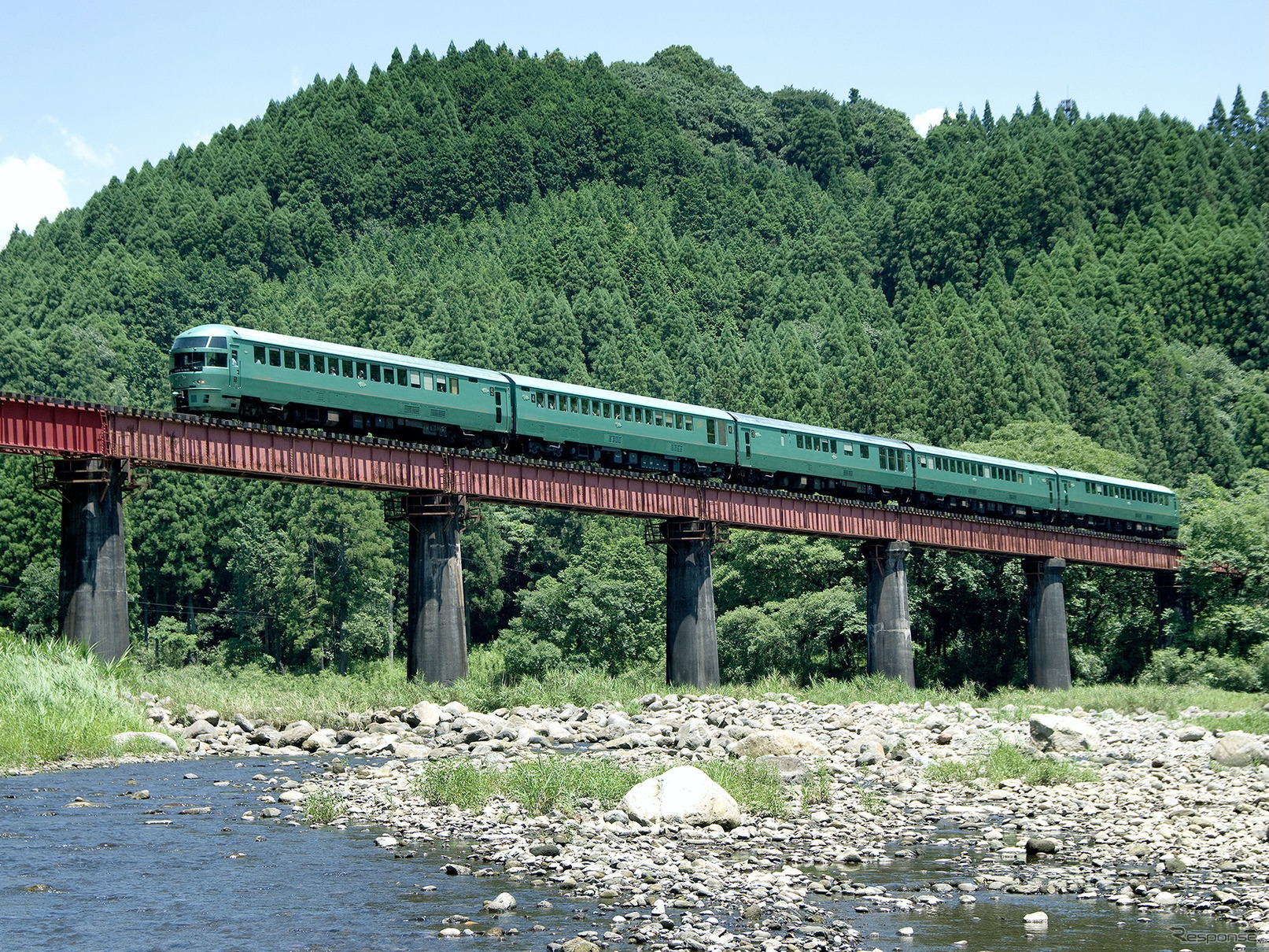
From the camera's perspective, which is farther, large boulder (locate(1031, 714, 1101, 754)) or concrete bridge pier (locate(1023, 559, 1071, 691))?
concrete bridge pier (locate(1023, 559, 1071, 691))

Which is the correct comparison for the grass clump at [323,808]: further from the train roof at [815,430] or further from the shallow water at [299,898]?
the train roof at [815,430]

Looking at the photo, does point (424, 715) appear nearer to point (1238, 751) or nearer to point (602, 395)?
point (602, 395)

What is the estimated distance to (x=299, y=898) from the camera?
21656 millimetres

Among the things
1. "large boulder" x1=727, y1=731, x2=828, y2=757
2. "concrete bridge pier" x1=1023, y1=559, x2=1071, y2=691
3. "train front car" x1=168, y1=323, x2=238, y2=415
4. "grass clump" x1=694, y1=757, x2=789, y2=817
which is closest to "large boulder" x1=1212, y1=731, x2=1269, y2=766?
"large boulder" x1=727, y1=731, x2=828, y2=757

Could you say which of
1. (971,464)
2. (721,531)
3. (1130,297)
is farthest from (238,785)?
(1130,297)

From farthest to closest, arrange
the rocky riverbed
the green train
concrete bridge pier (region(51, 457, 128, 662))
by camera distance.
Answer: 1. the green train
2. concrete bridge pier (region(51, 457, 128, 662))
3. the rocky riverbed

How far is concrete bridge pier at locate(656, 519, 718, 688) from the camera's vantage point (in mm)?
61469

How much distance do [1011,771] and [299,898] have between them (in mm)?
18763

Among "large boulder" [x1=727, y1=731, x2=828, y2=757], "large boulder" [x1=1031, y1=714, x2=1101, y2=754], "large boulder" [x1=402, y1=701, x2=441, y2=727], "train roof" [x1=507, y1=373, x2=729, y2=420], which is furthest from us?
"train roof" [x1=507, y1=373, x2=729, y2=420]

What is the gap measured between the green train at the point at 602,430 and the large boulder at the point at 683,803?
81.8 feet

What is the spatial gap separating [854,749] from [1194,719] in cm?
1957

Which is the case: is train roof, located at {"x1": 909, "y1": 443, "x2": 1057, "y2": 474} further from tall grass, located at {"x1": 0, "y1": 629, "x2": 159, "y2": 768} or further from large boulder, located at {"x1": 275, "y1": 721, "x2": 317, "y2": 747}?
tall grass, located at {"x1": 0, "y1": 629, "x2": 159, "y2": 768}

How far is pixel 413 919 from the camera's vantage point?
20.5m

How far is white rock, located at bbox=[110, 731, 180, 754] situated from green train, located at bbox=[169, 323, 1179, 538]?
12.2m
